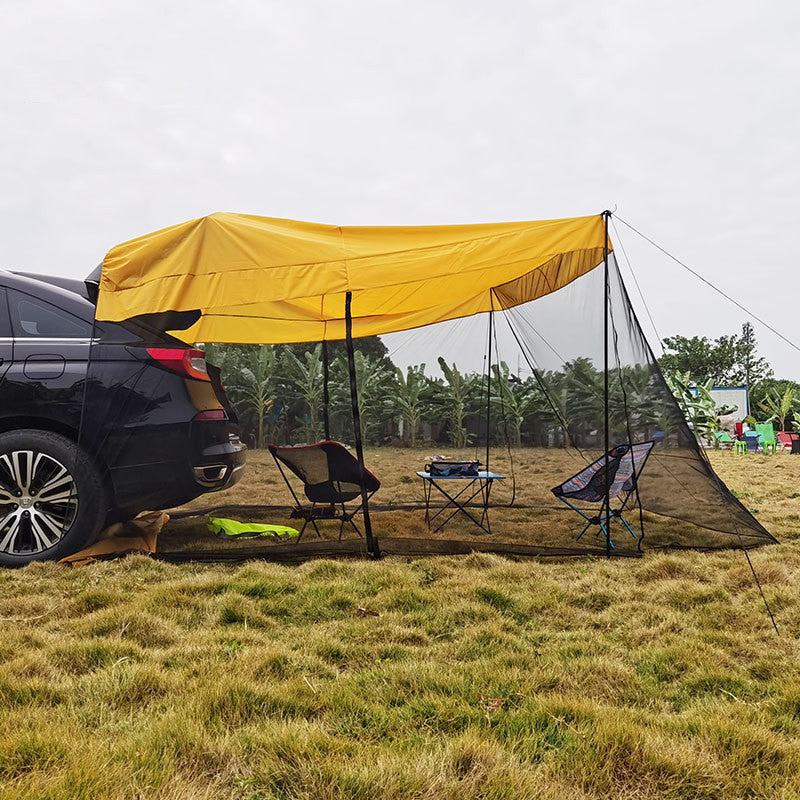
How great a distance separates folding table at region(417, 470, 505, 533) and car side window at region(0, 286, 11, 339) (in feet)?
9.03

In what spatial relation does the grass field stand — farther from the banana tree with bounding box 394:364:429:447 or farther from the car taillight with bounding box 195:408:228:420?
the banana tree with bounding box 394:364:429:447

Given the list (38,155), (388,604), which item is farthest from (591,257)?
(38,155)

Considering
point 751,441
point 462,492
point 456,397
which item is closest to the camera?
point 462,492

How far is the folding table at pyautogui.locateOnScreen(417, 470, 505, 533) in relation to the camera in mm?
4508

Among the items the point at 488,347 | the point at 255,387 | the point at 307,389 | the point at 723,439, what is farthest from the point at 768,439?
the point at 255,387

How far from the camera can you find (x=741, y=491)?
675 cm

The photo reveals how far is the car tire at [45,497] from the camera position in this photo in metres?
3.37

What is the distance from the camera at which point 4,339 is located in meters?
3.41

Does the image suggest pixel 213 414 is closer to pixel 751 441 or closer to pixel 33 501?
pixel 33 501

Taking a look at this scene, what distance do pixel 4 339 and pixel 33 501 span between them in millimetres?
923

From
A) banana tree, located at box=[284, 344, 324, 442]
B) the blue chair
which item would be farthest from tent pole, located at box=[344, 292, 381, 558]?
the blue chair

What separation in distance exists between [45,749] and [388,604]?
59.1 inches

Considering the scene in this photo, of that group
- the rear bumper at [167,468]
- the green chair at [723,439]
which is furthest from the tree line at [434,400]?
the green chair at [723,439]

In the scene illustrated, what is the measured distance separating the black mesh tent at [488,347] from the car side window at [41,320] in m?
0.19
